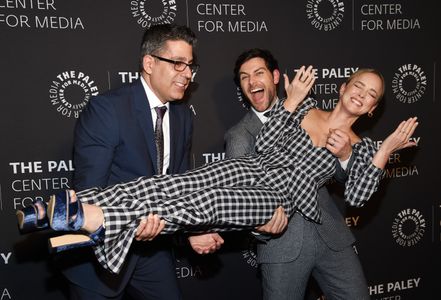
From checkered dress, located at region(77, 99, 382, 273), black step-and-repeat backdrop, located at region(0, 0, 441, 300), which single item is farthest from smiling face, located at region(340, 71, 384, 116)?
black step-and-repeat backdrop, located at region(0, 0, 441, 300)

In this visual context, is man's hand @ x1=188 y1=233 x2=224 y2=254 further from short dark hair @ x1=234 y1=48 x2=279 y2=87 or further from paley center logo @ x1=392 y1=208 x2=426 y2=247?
paley center logo @ x1=392 y1=208 x2=426 y2=247

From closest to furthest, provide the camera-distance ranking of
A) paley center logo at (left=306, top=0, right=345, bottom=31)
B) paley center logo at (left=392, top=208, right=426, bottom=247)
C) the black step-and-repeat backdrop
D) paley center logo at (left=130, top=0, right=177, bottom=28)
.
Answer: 1. the black step-and-repeat backdrop
2. paley center logo at (left=130, top=0, right=177, bottom=28)
3. paley center logo at (left=306, top=0, right=345, bottom=31)
4. paley center logo at (left=392, top=208, right=426, bottom=247)

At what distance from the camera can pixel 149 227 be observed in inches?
73.7

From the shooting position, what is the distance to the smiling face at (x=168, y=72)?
2252mm

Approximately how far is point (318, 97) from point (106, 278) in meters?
1.87

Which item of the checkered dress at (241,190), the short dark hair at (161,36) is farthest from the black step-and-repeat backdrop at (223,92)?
the checkered dress at (241,190)

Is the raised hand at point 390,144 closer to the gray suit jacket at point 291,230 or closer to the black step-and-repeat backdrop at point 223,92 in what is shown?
the gray suit jacket at point 291,230

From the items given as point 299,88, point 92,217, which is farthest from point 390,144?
point 92,217

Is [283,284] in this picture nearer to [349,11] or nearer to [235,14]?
[235,14]

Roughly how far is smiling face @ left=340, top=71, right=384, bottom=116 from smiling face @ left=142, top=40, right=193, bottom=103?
88cm

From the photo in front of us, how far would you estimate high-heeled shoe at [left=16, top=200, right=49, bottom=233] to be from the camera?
1.69 metres

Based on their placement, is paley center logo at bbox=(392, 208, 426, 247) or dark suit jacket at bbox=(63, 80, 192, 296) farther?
paley center logo at bbox=(392, 208, 426, 247)

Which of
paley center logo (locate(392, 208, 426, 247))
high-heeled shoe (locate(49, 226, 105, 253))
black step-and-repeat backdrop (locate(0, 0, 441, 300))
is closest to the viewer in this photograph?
high-heeled shoe (locate(49, 226, 105, 253))

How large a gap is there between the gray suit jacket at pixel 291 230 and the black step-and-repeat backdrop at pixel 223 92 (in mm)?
532
